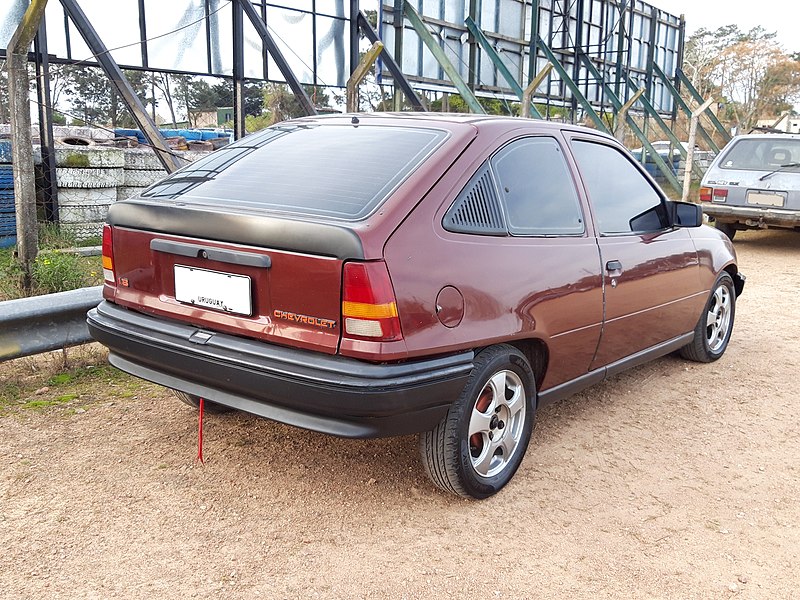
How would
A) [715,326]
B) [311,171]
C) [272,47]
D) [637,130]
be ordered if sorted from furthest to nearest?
[637,130] → [272,47] → [715,326] → [311,171]

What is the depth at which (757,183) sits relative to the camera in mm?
10062

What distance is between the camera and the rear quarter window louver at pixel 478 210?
301cm

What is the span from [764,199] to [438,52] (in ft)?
23.8

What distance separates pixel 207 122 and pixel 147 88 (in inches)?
74.9

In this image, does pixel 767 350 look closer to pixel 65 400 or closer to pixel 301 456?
pixel 301 456

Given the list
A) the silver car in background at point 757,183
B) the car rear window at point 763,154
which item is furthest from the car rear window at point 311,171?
the car rear window at point 763,154

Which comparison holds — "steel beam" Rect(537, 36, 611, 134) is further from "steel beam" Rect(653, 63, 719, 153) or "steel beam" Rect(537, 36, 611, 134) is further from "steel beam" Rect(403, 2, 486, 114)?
"steel beam" Rect(653, 63, 719, 153)

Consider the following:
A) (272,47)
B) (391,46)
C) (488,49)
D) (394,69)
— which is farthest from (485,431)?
(488,49)

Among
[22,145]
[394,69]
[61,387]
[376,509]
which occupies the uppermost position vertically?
[394,69]

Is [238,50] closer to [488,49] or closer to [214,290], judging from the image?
[488,49]

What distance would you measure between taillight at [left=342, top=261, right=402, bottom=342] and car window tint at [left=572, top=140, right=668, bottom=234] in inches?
64.7

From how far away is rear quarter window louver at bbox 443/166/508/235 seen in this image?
9.89 feet

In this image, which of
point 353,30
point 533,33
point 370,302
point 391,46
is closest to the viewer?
point 370,302

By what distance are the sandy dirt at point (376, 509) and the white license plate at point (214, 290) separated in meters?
0.83
